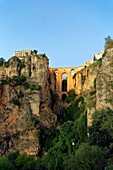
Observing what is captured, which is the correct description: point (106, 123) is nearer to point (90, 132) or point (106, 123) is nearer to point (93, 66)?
point (90, 132)

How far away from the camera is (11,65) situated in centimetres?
7506

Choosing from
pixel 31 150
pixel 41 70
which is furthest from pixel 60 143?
pixel 41 70

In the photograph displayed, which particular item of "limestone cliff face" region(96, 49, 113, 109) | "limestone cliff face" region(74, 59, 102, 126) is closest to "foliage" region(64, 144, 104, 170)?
"limestone cliff face" region(96, 49, 113, 109)

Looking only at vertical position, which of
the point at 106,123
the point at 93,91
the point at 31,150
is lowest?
the point at 31,150

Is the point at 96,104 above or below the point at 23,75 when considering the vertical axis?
below

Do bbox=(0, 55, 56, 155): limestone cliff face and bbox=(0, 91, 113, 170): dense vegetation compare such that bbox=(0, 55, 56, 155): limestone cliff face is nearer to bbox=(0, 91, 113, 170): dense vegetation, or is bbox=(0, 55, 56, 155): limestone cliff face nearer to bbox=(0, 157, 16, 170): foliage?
bbox=(0, 91, 113, 170): dense vegetation

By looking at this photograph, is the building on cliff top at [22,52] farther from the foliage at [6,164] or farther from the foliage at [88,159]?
the foliage at [88,159]

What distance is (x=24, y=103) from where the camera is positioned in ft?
226

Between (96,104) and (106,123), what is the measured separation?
345 inches

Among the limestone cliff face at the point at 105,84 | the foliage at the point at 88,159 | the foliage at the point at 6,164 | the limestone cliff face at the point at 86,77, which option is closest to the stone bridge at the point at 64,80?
the limestone cliff face at the point at 86,77

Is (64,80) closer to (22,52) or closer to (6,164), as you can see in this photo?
(22,52)

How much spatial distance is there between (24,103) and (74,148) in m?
15.8

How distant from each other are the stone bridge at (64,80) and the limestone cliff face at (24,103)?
23.6 ft

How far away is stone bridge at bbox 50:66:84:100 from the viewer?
8069 centimetres
